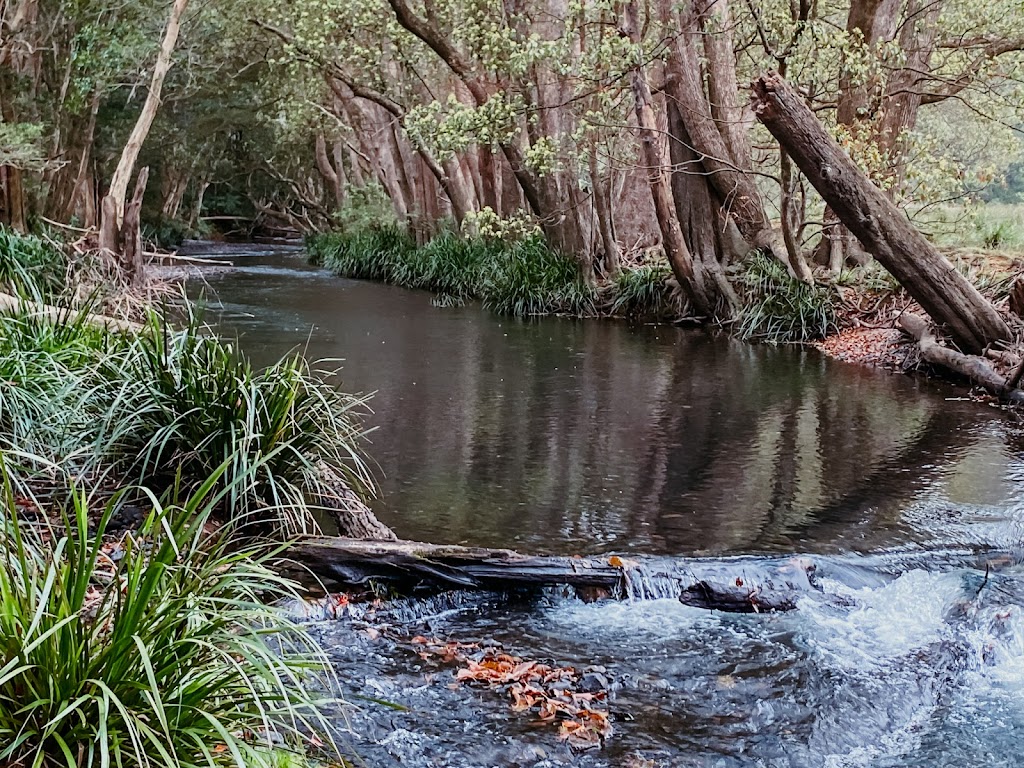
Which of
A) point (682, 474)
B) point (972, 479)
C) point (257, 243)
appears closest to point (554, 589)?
point (682, 474)

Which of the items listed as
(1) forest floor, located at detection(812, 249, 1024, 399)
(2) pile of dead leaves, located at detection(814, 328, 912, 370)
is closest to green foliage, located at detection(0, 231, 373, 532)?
(1) forest floor, located at detection(812, 249, 1024, 399)

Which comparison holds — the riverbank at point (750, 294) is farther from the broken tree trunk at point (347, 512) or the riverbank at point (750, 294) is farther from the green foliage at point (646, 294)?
the broken tree trunk at point (347, 512)

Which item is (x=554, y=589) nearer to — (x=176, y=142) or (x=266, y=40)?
(x=266, y=40)

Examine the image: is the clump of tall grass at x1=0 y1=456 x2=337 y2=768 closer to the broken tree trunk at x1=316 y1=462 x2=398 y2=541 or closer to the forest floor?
the broken tree trunk at x1=316 y1=462 x2=398 y2=541

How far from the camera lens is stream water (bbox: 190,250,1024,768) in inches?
171

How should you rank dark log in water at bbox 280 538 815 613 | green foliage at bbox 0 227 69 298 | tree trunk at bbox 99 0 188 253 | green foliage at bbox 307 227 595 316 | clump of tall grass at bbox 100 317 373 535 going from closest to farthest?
dark log in water at bbox 280 538 815 613, clump of tall grass at bbox 100 317 373 535, green foliage at bbox 0 227 69 298, tree trunk at bbox 99 0 188 253, green foliage at bbox 307 227 595 316

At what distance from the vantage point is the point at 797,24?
514 inches

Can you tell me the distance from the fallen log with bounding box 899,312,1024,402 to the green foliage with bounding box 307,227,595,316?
695 centimetres

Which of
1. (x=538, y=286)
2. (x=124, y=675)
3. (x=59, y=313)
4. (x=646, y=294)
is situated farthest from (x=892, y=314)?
(x=124, y=675)

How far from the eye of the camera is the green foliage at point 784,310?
15.9 m

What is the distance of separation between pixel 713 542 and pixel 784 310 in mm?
10082

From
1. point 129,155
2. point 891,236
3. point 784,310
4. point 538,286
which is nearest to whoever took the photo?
point 891,236

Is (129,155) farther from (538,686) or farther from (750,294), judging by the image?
(538,686)

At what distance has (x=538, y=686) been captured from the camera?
4.65 m
